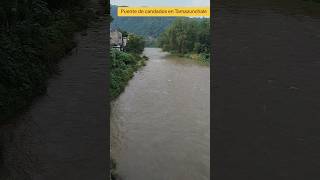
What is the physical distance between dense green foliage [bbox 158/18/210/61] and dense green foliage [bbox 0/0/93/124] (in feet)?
48.5

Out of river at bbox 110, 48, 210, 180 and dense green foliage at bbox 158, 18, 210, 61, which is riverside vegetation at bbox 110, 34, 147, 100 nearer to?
river at bbox 110, 48, 210, 180

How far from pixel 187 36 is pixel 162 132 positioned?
1560 centimetres

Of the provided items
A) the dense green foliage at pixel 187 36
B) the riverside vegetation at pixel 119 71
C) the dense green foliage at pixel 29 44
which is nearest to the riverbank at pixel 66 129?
the dense green foliage at pixel 29 44

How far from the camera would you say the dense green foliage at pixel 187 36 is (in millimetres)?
21123

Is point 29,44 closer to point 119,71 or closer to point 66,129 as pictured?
point 66,129

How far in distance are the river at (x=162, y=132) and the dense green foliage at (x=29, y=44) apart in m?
1.26

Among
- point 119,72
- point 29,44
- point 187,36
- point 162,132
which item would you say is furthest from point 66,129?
point 187,36

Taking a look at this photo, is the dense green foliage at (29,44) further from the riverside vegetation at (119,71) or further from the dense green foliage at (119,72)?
the dense green foliage at (119,72)

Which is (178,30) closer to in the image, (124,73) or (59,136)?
(124,73)

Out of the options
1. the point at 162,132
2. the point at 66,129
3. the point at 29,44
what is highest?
the point at 29,44

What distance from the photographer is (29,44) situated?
4.82 metres

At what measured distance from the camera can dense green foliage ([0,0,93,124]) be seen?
421 cm

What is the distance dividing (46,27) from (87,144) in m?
1.56
